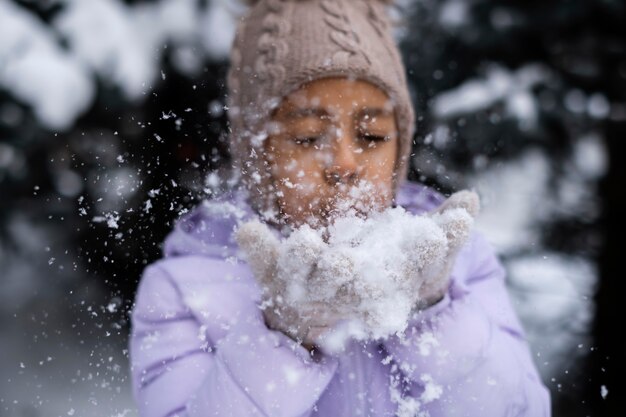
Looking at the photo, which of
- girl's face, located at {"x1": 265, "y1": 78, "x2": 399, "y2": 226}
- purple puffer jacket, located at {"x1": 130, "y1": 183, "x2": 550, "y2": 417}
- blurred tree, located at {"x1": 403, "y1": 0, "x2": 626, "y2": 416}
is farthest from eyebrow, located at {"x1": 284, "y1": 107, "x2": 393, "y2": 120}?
blurred tree, located at {"x1": 403, "y1": 0, "x2": 626, "y2": 416}

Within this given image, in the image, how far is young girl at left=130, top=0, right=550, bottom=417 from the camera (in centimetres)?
69

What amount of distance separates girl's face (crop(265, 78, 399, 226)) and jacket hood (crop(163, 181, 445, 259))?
0.43 ft

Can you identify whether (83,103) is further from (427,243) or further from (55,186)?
(427,243)

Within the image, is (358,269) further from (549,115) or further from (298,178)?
(549,115)

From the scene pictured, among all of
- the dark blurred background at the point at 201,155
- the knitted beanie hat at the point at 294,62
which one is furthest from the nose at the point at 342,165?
the dark blurred background at the point at 201,155

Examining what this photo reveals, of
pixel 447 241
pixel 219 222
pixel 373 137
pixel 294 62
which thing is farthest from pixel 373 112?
pixel 219 222

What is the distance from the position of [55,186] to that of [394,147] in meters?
1.04

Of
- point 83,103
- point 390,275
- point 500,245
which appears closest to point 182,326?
point 390,275

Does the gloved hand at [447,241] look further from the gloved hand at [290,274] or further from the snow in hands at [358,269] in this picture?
the gloved hand at [290,274]

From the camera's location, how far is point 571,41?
1.46 meters

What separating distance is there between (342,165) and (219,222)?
33cm

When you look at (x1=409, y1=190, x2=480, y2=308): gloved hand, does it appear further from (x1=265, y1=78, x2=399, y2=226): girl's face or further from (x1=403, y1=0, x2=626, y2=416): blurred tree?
(x1=403, y1=0, x2=626, y2=416): blurred tree

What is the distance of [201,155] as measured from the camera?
1.10 meters

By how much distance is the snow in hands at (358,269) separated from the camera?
596mm
